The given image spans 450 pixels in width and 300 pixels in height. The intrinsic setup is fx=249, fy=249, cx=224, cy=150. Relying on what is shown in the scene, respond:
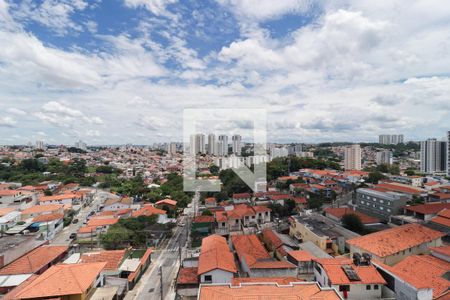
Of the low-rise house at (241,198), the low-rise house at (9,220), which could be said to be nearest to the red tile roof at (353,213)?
the low-rise house at (241,198)

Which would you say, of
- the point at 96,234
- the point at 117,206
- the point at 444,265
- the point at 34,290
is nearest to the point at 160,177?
the point at 117,206

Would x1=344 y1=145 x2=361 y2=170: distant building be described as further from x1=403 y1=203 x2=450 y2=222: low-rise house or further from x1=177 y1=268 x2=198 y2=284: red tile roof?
x1=177 y1=268 x2=198 y2=284: red tile roof

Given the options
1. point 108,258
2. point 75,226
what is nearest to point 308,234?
point 108,258

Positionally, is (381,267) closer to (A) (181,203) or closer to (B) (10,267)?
Result: (B) (10,267)

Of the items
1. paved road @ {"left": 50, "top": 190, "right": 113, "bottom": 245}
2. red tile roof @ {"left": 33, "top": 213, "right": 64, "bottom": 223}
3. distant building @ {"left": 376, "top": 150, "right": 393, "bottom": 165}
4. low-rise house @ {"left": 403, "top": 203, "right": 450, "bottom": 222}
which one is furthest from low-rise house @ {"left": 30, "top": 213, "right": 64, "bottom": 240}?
distant building @ {"left": 376, "top": 150, "right": 393, "bottom": 165}

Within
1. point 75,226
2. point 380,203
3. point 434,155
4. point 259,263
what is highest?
point 434,155

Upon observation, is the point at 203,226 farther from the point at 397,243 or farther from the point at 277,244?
the point at 397,243
